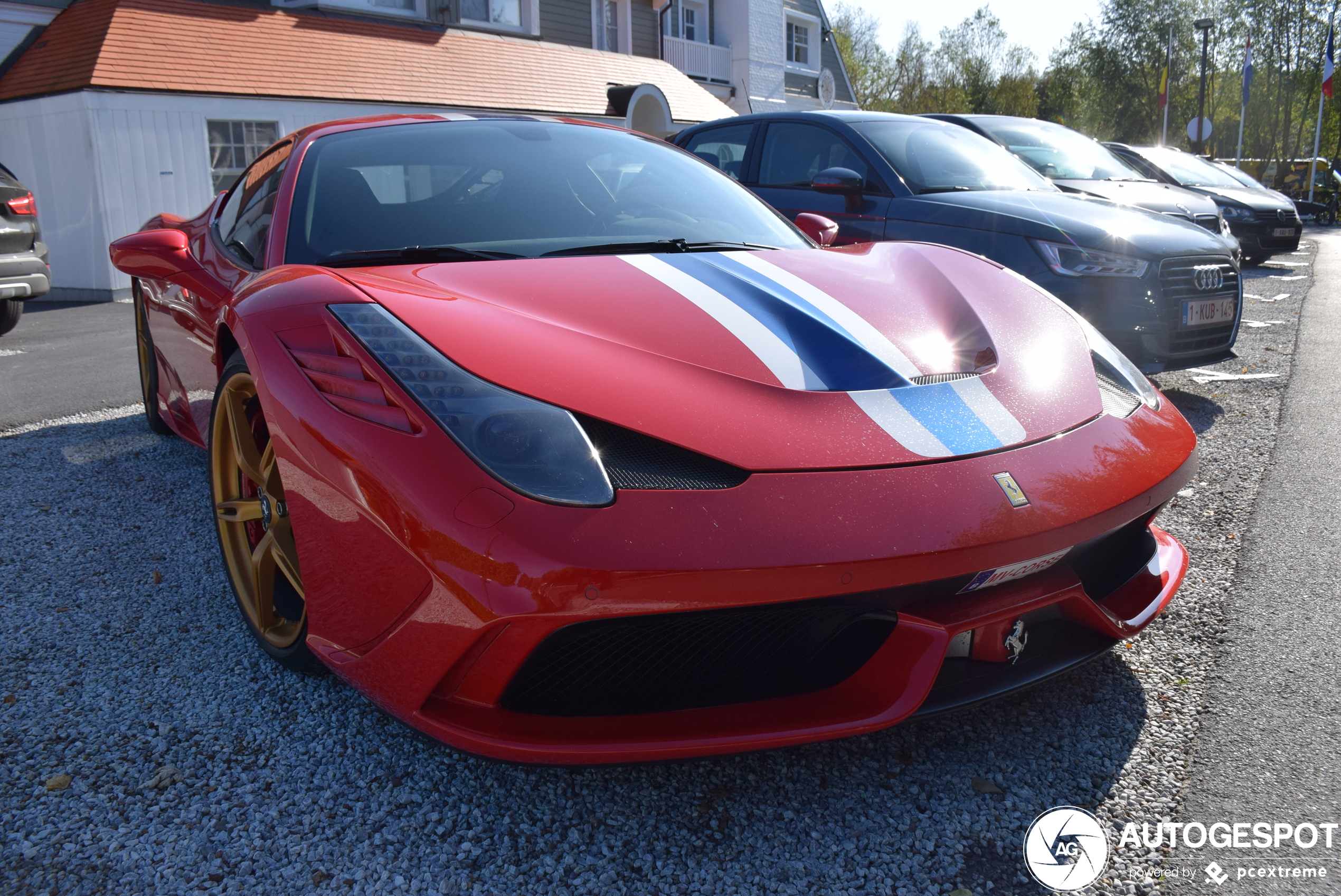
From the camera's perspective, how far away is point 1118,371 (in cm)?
217

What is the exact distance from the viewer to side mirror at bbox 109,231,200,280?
2.99 m

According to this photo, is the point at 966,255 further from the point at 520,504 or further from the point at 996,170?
the point at 996,170

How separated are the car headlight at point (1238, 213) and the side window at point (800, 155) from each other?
26.7ft

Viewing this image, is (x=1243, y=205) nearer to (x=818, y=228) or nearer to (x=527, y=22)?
(x=818, y=228)

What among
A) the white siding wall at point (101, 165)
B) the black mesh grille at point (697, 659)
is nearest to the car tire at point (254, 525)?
the black mesh grille at point (697, 659)

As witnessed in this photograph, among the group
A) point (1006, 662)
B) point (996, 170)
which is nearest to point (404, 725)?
point (1006, 662)

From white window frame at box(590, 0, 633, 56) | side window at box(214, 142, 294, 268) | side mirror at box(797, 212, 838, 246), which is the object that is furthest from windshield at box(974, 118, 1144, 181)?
white window frame at box(590, 0, 633, 56)

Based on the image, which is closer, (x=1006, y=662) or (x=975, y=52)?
(x=1006, y=662)

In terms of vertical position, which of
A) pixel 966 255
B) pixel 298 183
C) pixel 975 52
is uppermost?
pixel 975 52

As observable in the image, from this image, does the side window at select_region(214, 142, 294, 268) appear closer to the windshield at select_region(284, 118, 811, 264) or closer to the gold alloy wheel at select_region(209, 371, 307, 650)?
the windshield at select_region(284, 118, 811, 264)

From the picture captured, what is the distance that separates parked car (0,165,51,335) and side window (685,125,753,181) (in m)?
4.81

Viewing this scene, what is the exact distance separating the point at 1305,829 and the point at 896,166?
14.0 ft

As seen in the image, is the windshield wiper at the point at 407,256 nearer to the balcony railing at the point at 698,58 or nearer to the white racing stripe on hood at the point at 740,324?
the white racing stripe on hood at the point at 740,324

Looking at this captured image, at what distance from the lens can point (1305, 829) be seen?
159 centimetres
